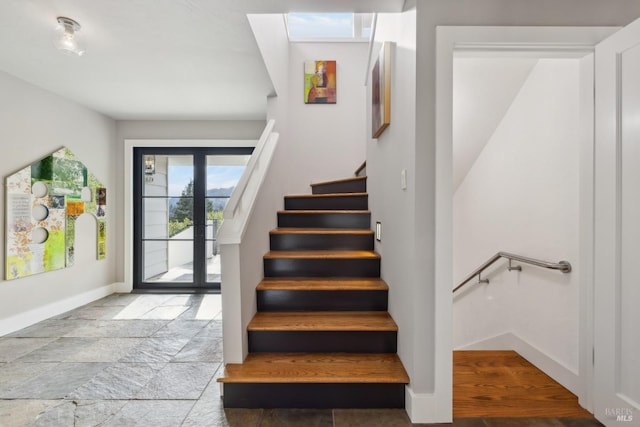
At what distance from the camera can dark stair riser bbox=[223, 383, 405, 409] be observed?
1.74 meters

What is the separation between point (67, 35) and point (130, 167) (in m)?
2.55

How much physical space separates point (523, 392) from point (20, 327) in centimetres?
421

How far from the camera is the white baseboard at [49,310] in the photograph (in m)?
2.95

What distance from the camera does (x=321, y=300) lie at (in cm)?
228

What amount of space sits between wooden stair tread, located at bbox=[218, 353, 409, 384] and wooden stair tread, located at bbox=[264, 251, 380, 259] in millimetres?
750

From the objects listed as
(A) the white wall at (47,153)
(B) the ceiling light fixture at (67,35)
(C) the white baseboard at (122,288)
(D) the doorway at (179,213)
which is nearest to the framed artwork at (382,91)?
(B) the ceiling light fixture at (67,35)

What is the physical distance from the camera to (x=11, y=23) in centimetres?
208

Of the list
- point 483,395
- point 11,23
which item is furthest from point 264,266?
point 11,23

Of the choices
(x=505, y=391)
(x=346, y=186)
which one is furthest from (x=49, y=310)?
(x=505, y=391)

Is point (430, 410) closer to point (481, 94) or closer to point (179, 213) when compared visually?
point (481, 94)

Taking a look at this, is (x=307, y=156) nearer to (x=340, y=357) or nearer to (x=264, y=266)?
(x=264, y=266)

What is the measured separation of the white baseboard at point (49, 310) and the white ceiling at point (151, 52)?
7.40 feet

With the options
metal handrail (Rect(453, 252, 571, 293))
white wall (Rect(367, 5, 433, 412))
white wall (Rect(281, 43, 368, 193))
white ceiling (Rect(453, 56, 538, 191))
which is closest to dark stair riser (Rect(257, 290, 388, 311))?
white wall (Rect(367, 5, 433, 412))

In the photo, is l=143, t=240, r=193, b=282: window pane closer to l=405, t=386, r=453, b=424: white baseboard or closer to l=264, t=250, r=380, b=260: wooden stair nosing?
l=264, t=250, r=380, b=260: wooden stair nosing
